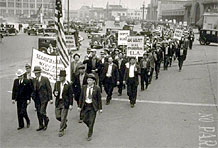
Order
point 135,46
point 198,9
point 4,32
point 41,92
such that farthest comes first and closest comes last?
1. point 198,9
2. point 4,32
3. point 135,46
4. point 41,92

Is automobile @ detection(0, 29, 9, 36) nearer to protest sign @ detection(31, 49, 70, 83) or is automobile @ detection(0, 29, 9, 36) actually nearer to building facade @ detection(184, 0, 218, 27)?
building facade @ detection(184, 0, 218, 27)

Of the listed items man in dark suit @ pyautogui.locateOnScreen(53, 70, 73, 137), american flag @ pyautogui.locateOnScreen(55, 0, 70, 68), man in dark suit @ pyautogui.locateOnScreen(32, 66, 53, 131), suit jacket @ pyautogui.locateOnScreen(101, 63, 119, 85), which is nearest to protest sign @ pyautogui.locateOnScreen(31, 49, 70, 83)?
american flag @ pyautogui.locateOnScreen(55, 0, 70, 68)

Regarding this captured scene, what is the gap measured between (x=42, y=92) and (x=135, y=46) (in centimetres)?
643

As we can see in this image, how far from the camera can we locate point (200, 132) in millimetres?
8398

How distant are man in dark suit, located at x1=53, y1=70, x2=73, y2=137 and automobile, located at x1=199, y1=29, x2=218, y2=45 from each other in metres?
30.4

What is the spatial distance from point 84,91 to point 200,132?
3233 mm

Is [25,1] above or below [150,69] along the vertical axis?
above

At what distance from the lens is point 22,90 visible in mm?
8000

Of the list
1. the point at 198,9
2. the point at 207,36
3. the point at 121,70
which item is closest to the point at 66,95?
the point at 121,70

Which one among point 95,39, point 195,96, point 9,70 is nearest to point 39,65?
point 195,96

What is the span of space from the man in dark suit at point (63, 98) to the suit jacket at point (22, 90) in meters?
0.81

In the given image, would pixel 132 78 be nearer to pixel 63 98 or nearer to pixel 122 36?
pixel 63 98

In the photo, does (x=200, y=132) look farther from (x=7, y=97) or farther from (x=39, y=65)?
(x=7, y=97)

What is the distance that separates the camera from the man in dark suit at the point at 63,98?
770 centimetres
